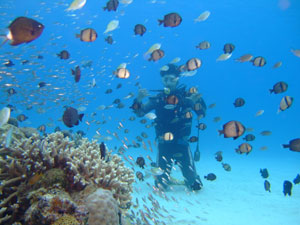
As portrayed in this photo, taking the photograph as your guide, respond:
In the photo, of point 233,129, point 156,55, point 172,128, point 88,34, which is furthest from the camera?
point 172,128

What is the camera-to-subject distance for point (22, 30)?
2686 mm

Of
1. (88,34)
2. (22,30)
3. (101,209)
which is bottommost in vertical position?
(101,209)

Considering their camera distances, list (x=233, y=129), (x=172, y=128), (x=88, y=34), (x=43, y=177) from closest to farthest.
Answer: (x=43, y=177) < (x=233, y=129) < (x=88, y=34) < (x=172, y=128)

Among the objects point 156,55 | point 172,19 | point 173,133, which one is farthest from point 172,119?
point 172,19

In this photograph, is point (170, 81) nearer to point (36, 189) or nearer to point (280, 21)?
point (36, 189)

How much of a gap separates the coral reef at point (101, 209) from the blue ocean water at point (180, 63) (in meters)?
5.82

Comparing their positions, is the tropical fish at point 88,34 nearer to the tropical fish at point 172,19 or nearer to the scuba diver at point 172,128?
the tropical fish at point 172,19

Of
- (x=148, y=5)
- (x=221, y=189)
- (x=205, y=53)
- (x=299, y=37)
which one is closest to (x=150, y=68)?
(x=205, y=53)

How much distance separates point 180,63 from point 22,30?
360 ft

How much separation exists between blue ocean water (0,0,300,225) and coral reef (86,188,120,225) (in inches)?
229

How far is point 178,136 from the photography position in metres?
10.5

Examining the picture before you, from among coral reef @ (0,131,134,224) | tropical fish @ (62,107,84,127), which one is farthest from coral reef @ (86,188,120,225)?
tropical fish @ (62,107,84,127)

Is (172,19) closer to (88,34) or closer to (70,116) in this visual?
(88,34)

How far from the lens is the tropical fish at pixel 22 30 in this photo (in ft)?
8.62
